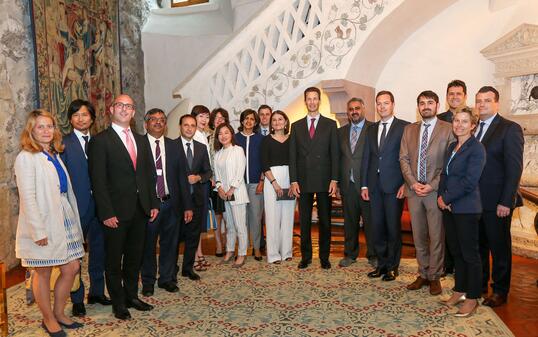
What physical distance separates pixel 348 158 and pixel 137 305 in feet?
7.91

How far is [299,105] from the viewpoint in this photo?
19.9ft

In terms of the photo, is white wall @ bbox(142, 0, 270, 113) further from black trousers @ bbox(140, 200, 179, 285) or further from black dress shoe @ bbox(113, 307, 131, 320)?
black dress shoe @ bbox(113, 307, 131, 320)

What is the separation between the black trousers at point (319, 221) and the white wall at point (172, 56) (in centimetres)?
435

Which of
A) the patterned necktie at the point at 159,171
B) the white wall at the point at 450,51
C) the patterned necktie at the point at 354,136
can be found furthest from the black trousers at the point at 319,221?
the white wall at the point at 450,51

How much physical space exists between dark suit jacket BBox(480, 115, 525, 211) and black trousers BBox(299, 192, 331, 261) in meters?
1.46

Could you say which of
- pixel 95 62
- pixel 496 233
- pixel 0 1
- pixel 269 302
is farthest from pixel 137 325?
pixel 95 62

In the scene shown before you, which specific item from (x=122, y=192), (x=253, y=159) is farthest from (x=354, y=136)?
(x=122, y=192)

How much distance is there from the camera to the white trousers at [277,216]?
4.45 meters

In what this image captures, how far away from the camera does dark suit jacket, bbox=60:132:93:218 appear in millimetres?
3189

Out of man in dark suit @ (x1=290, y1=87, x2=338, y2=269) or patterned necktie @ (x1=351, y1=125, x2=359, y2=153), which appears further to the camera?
patterned necktie @ (x1=351, y1=125, x2=359, y2=153)

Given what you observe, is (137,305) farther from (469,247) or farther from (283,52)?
(283,52)

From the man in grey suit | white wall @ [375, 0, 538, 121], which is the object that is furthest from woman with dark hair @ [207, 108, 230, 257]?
white wall @ [375, 0, 538, 121]

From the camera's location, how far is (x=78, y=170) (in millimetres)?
3197

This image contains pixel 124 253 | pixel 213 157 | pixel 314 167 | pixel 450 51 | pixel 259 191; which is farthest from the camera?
pixel 450 51
